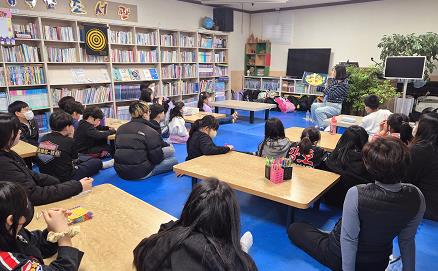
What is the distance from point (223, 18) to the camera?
834 cm

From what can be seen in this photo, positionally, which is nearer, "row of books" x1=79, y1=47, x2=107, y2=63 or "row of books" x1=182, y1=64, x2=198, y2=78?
"row of books" x1=79, y1=47, x2=107, y2=63

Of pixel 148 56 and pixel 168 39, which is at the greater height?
pixel 168 39

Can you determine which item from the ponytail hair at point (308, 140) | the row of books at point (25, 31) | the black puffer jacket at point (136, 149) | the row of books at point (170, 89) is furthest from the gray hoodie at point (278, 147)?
the row of books at point (170, 89)

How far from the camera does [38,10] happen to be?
5.18 metres

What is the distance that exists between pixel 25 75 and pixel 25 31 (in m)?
0.71

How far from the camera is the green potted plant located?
21.0 feet

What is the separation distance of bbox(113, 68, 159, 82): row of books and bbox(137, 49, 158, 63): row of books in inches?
8.6

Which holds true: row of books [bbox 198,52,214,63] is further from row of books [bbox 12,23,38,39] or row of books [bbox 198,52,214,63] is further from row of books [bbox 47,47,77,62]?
row of books [bbox 12,23,38,39]

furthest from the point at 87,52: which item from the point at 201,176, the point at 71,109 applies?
the point at 201,176

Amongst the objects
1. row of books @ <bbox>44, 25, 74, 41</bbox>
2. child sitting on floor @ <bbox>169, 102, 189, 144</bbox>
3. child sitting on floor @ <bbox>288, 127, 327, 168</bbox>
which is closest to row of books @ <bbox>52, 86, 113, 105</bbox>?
row of books @ <bbox>44, 25, 74, 41</bbox>

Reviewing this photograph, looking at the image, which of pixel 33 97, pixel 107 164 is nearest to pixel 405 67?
pixel 107 164

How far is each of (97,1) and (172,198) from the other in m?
4.76

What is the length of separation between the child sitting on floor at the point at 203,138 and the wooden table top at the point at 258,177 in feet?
0.43

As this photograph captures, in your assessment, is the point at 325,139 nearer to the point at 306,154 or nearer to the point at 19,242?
the point at 306,154
